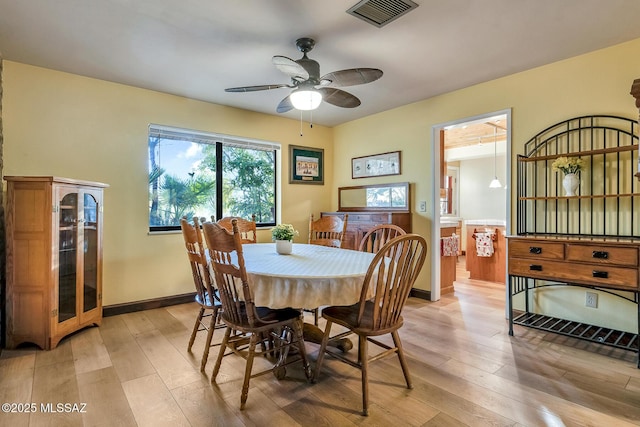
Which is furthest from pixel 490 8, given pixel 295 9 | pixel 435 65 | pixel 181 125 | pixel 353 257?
pixel 181 125

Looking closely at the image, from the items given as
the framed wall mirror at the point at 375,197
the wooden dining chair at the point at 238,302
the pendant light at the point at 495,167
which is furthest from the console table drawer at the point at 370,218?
the pendant light at the point at 495,167

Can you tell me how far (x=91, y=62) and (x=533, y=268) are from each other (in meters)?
4.18

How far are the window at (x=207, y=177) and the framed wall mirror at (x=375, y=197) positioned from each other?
3.65 feet

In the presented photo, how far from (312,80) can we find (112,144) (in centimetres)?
229

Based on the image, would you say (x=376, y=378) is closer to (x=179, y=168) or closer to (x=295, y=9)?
(x=295, y=9)

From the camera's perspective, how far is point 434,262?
3.85m

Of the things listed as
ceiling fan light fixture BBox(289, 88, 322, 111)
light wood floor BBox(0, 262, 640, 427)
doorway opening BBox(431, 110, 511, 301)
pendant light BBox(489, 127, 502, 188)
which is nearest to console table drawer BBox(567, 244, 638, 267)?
light wood floor BBox(0, 262, 640, 427)

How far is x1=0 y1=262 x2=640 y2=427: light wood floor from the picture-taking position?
5.45ft

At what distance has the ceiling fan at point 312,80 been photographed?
7.19ft

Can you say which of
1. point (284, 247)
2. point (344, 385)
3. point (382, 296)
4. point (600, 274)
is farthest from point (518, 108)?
point (344, 385)

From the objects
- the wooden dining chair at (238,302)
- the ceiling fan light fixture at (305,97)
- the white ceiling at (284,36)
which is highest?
the white ceiling at (284,36)

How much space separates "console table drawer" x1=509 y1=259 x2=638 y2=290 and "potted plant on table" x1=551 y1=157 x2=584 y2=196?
2.26 feet

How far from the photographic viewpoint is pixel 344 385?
6.50 ft

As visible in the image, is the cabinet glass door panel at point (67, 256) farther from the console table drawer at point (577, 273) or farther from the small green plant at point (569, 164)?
the small green plant at point (569, 164)
